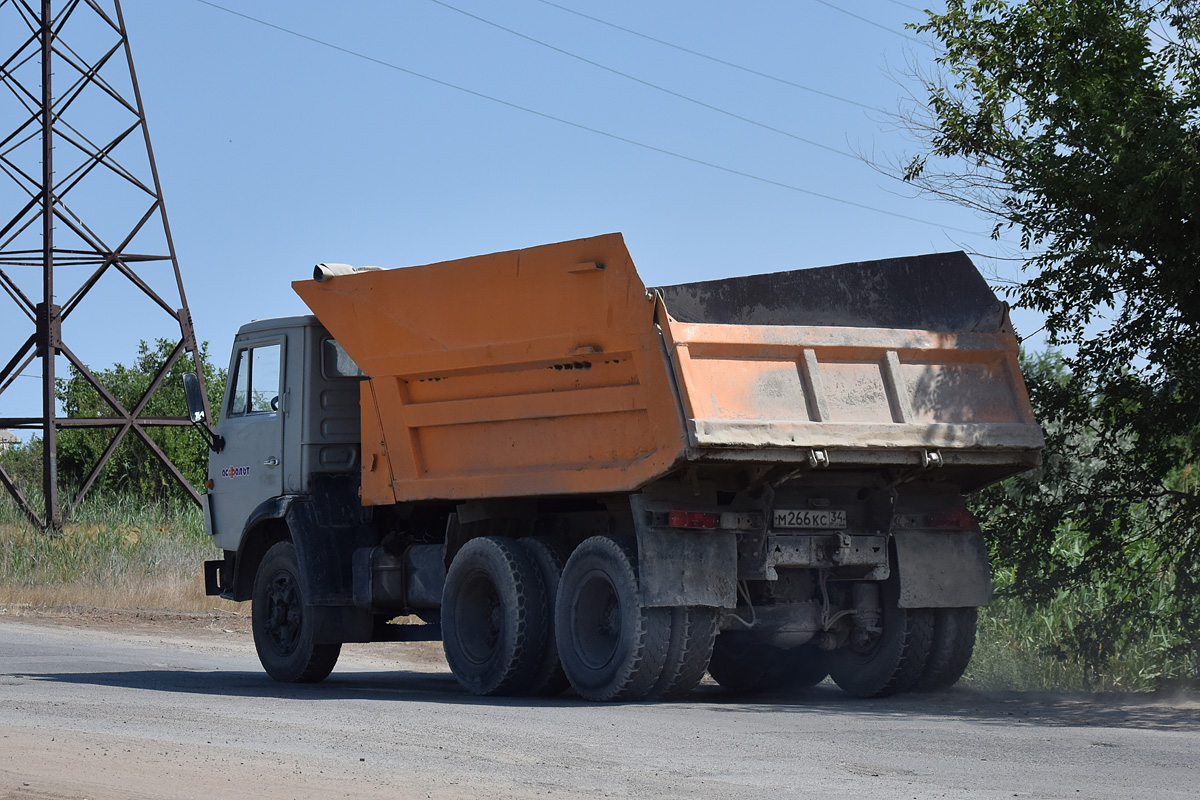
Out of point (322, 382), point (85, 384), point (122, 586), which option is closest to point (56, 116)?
point (122, 586)

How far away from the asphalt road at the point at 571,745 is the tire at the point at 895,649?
178 mm

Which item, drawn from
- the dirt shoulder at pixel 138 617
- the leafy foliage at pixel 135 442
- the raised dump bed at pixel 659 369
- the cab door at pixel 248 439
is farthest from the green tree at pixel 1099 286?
the leafy foliage at pixel 135 442

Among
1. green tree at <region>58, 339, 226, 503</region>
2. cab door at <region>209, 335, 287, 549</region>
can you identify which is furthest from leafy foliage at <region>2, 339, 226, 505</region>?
cab door at <region>209, 335, 287, 549</region>

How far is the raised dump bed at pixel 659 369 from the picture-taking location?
9.26 metres

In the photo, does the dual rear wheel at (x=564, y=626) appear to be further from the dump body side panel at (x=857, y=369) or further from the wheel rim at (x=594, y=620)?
the dump body side panel at (x=857, y=369)

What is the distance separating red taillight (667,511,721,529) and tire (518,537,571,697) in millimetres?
1232

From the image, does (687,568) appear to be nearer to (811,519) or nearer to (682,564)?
(682,564)

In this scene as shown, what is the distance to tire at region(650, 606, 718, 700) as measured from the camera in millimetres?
9484

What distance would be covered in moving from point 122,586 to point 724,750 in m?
15.4

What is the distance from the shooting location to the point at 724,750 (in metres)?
7.41

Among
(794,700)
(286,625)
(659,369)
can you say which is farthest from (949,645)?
(286,625)

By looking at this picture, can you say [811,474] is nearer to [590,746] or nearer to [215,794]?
[590,746]

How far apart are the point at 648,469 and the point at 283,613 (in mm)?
4067

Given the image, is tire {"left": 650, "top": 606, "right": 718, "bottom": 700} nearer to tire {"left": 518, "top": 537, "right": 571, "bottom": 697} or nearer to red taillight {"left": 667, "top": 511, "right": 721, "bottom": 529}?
red taillight {"left": 667, "top": 511, "right": 721, "bottom": 529}
